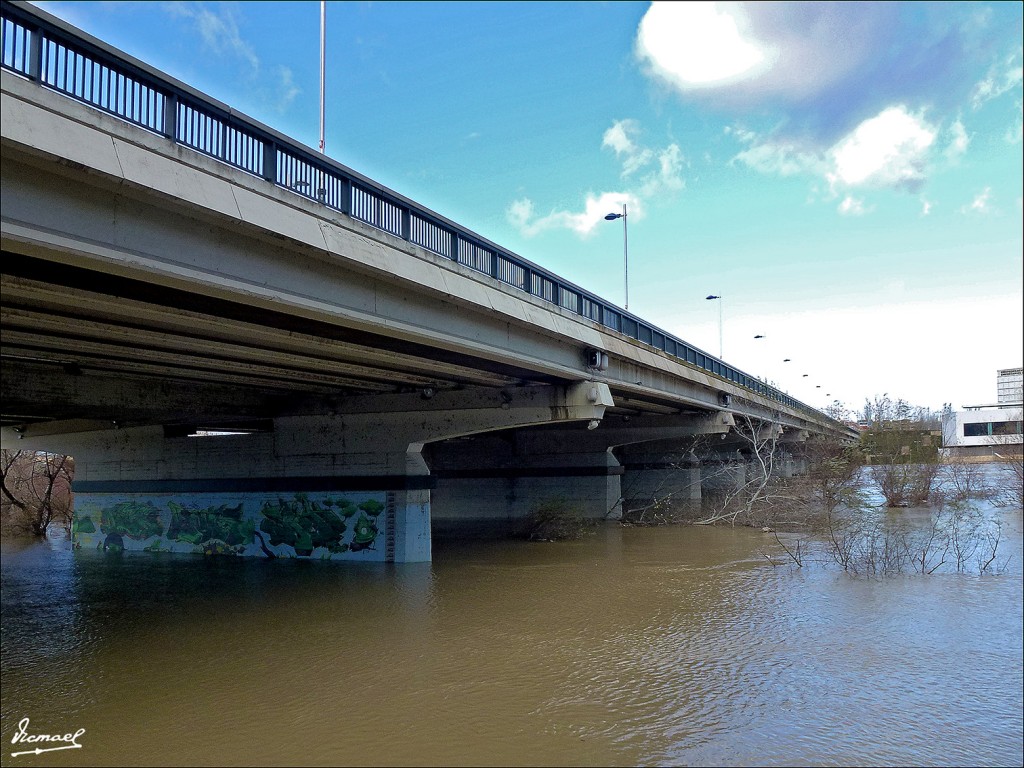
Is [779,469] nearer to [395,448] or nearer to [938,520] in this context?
[938,520]

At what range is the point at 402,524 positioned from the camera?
2056cm

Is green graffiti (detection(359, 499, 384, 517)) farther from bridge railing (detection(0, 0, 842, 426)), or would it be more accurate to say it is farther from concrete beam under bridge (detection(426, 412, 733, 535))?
concrete beam under bridge (detection(426, 412, 733, 535))

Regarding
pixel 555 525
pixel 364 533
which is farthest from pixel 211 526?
pixel 555 525

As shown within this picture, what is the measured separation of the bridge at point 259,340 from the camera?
22.9 ft

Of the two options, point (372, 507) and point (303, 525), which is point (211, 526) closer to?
point (303, 525)

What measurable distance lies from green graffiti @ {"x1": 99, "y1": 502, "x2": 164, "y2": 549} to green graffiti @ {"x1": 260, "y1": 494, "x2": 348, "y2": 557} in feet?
17.1

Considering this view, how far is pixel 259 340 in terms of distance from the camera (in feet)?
41.1

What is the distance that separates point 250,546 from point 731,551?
14772mm

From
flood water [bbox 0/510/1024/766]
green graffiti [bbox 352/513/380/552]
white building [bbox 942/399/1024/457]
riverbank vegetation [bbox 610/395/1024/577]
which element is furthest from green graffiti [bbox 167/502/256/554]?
white building [bbox 942/399/1024/457]

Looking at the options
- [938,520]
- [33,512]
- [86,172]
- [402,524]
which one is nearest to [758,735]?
[86,172]

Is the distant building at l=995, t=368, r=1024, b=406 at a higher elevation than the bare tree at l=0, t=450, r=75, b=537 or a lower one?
higher

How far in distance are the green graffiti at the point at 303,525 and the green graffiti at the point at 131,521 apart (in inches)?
205

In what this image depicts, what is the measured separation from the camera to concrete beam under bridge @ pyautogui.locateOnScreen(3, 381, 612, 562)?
66.9 feet

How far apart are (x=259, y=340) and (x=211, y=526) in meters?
13.6
